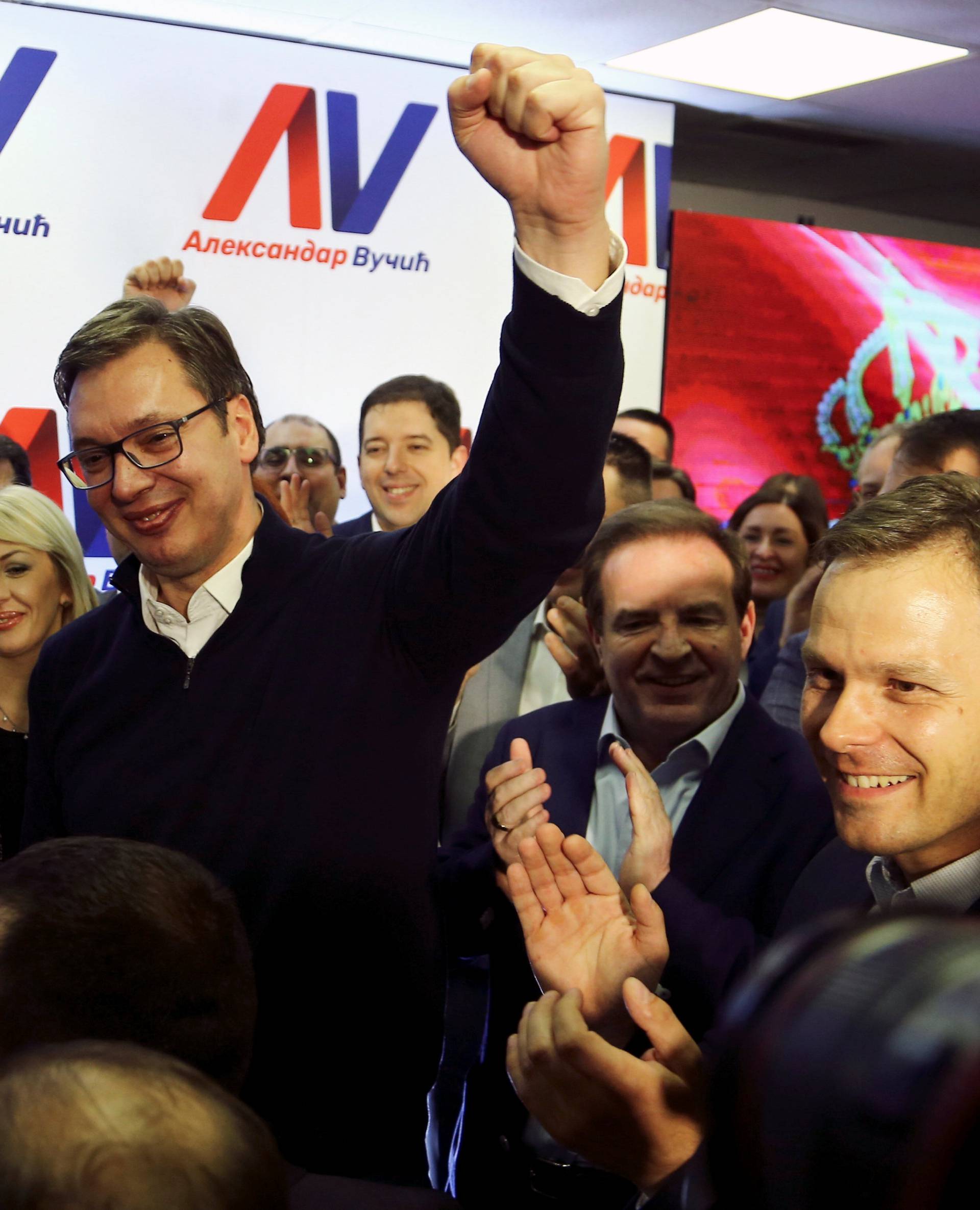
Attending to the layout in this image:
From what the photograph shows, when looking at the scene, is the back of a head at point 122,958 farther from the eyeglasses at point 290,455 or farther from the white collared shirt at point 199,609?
the eyeglasses at point 290,455

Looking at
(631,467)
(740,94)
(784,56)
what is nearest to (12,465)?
(631,467)

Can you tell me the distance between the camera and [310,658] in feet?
4.75

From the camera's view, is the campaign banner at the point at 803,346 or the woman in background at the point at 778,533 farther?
the campaign banner at the point at 803,346

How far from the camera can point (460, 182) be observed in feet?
17.1

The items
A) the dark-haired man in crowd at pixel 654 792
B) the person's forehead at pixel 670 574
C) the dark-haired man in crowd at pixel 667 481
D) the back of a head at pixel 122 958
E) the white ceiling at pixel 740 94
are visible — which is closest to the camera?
the back of a head at pixel 122 958

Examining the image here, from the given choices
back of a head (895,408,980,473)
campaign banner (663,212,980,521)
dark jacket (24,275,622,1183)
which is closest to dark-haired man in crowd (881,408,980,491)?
back of a head (895,408,980,473)

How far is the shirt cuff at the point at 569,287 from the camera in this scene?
110cm

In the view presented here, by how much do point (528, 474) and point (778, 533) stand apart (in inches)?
127

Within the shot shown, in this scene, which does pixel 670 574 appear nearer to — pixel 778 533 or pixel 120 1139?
pixel 120 1139

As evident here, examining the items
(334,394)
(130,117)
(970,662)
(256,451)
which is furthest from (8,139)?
(970,662)

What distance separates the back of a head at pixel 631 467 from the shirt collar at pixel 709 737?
4.06ft

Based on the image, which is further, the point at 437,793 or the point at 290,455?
the point at 290,455

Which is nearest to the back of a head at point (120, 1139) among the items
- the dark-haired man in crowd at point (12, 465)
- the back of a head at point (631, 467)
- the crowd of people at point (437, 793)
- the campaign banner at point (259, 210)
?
the crowd of people at point (437, 793)

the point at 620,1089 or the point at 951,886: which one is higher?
the point at 951,886
